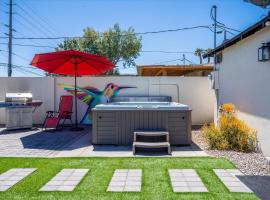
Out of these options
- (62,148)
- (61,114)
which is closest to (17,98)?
(61,114)

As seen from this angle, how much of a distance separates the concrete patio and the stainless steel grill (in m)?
0.91

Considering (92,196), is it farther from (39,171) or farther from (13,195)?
(39,171)

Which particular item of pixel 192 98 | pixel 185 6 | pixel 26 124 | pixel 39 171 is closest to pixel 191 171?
pixel 39 171

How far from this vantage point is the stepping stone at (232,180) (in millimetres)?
3593

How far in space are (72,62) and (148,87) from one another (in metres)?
2.96

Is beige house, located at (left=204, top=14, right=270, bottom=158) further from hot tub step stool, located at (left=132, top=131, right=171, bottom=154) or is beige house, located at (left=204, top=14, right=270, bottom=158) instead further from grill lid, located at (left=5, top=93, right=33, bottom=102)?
grill lid, located at (left=5, top=93, right=33, bottom=102)

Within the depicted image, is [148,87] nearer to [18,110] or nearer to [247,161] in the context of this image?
[18,110]

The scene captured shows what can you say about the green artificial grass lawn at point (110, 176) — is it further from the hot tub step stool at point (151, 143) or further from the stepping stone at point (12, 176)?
the hot tub step stool at point (151, 143)

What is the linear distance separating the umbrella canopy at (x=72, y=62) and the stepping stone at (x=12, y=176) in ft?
13.4

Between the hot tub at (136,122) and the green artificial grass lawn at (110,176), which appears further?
the hot tub at (136,122)

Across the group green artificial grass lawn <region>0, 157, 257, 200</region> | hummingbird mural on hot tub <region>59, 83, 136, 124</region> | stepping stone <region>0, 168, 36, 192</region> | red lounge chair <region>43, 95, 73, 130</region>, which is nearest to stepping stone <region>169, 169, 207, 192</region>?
green artificial grass lawn <region>0, 157, 257, 200</region>

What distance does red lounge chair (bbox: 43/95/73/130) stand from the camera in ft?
29.0

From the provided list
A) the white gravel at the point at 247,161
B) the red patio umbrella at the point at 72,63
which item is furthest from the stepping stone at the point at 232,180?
the red patio umbrella at the point at 72,63

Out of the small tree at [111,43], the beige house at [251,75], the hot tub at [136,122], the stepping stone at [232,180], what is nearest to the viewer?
the stepping stone at [232,180]
